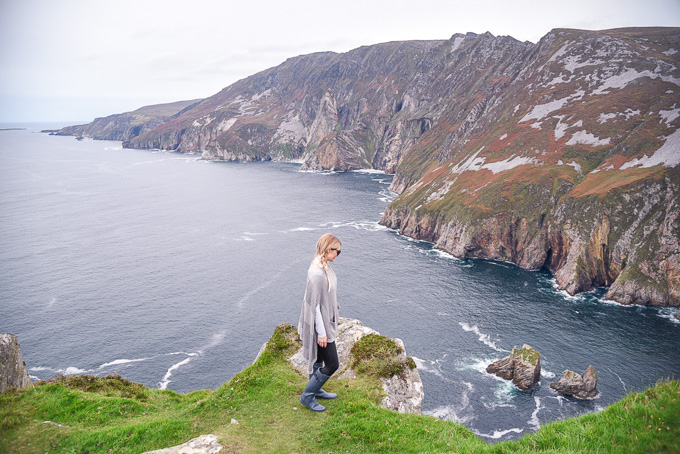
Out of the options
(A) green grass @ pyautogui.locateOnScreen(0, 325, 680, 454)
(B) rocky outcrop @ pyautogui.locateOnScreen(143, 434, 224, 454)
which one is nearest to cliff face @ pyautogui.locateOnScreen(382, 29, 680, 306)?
(A) green grass @ pyautogui.locateOnScreen(0, 325, 680, 454)

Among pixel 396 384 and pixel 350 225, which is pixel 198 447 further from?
pixel 350 225

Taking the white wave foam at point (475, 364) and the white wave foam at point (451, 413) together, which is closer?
the white wave foam at point (451, 413)

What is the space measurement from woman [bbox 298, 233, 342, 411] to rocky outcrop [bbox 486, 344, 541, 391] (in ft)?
156

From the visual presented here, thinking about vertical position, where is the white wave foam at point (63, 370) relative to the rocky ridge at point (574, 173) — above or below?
below

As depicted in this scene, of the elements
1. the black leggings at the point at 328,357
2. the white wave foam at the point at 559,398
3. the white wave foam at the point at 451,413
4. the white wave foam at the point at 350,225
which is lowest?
the white wave foam at the point at 451,413

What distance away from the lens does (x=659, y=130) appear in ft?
323

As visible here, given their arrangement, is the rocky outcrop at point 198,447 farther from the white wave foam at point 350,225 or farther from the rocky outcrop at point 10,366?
the white wave foam at point 350,225

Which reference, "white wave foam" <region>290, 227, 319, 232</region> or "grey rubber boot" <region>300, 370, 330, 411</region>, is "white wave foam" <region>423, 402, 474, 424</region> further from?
"white wave foam" <region>290, 227, 319, 232</region>

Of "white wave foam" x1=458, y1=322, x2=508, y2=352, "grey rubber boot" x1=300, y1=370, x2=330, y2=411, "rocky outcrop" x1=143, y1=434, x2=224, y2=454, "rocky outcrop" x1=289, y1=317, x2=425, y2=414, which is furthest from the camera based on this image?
"white wave foam" x1=458, y1=322, x2=508, y2=352

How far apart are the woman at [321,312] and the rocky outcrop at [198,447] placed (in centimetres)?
351

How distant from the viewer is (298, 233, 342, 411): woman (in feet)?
38.2

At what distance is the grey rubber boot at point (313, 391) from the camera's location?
1284 cm

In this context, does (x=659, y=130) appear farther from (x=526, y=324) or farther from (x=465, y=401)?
(x=465, y=401)

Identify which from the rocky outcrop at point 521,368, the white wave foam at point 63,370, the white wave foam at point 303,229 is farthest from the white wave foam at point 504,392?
the white wave foam at point 303,229
